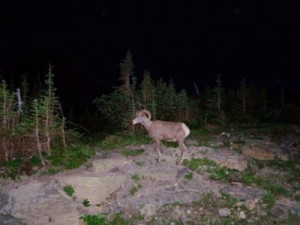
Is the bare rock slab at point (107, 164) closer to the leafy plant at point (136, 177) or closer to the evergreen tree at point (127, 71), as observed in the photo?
the leafy plant at point (136, 177)

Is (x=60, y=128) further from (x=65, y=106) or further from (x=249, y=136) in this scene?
(x=65, y=106)

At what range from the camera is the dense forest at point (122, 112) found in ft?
74.6

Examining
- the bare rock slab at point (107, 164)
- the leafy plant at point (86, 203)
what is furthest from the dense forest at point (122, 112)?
the leafy plant at point (86, 203)

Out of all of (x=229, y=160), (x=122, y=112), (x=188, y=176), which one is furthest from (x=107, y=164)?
(x=122, y=112)

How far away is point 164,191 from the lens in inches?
776

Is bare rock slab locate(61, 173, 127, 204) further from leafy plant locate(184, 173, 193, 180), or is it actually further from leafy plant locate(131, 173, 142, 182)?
leafy plant locate(184, 173, 193, 180)

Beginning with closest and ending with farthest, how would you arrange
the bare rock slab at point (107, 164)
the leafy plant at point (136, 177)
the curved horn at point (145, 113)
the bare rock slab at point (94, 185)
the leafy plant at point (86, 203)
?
1. the leafy plant at point (86, 203)
2. the bare rock slab at point (94, 185)
3. the leafy plant at point (136, 177)
4. the bare rock slab at point (107, 164)
5. the curved horn at point (145, 113)

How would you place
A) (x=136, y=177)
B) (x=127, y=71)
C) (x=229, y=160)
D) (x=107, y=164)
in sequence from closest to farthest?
1. (x=136, y=177)
2. (x=107, y=164)
3. (x=229, y=160)
4. (x=127, y=71)

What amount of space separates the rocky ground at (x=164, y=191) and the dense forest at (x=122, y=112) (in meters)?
2.48

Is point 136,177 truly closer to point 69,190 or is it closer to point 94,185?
point 94,185

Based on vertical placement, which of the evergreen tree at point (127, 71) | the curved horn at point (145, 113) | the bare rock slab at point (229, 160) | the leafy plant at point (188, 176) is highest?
the evergreen tree at point (127, 71)

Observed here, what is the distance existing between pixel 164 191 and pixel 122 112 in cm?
1677

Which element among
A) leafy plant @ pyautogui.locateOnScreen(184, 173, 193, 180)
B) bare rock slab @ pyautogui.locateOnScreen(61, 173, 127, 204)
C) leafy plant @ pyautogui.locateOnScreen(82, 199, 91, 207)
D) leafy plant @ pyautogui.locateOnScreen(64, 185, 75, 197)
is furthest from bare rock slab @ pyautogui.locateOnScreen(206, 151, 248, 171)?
leafy plant @ pyautogui.locateOnScreen(64, 185, 75, 197)

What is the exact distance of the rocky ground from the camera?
59.3ft
